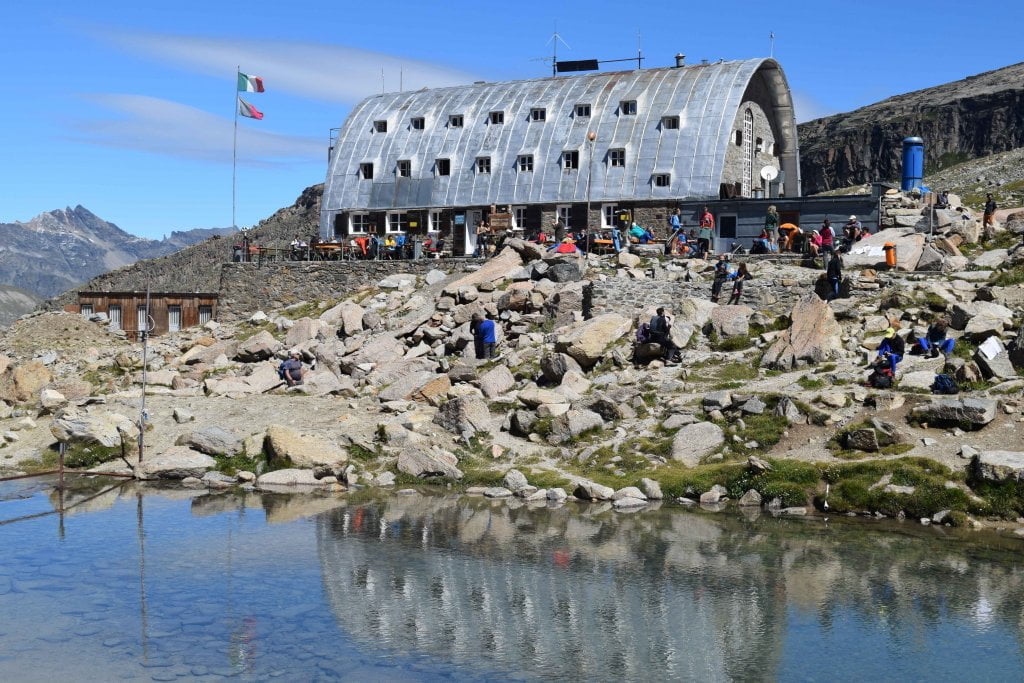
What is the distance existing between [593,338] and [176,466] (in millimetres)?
13878

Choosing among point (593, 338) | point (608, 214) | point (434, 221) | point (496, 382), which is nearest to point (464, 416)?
A: point (496, 382)

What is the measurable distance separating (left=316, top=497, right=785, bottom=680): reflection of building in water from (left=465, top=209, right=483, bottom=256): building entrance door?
118ft

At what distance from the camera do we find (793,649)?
1903 centimetres

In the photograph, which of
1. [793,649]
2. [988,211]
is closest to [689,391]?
[793,649]

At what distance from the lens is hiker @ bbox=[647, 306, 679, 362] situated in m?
35.9

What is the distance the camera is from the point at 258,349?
45000 mm

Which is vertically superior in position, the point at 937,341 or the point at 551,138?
the point at 551,138

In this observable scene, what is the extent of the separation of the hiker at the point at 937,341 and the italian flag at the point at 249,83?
147ft

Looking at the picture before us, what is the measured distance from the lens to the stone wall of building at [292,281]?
55.9m

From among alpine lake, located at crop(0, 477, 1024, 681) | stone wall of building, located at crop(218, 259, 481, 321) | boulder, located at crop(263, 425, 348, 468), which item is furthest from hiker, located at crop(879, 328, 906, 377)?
stone wall of building, located at crop(218, 259, 481, 321)

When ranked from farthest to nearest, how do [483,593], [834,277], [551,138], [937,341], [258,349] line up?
[551,138] < [258,349] < [834,277] < [937,341] < [483,593]

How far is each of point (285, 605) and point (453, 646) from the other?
386 centimetres

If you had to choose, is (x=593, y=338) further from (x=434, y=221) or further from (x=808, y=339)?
(x=434, y=221)

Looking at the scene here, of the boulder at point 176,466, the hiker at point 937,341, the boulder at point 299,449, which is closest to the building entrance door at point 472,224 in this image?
the boulder at point 299,449
